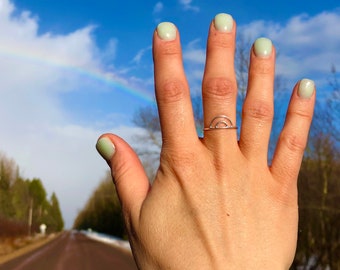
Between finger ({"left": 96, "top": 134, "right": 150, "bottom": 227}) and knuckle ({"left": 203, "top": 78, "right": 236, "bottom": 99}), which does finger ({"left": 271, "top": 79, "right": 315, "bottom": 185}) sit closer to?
knuckle ({"left": 203, "top": 78, "right": 236, "bottom": 99})

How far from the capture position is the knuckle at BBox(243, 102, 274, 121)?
138 centimetres

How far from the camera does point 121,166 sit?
1450 millimetres

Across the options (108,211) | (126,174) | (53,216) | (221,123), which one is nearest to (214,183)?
(221,123)

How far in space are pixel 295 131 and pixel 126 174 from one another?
1.60ft

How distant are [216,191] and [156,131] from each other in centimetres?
2323

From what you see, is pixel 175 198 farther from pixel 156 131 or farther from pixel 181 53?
pixel 156 131

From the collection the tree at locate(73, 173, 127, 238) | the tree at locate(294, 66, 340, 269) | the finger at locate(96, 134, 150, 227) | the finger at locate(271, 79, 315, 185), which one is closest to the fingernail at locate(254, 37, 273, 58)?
the finger at locate(271, 79, 315, 185)

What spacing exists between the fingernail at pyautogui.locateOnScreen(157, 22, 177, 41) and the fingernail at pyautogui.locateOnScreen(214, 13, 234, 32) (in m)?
0.11

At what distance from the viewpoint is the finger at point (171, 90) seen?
1.33 m

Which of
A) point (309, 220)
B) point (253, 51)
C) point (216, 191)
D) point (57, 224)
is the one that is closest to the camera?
point (216, 191)

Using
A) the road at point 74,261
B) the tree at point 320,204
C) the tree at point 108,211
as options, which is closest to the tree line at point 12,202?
the tree at point 108,211

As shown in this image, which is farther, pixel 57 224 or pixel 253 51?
pixel 57 224

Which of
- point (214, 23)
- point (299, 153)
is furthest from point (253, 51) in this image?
point (299, 153)

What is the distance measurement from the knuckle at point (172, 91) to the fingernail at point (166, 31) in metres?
0.11
